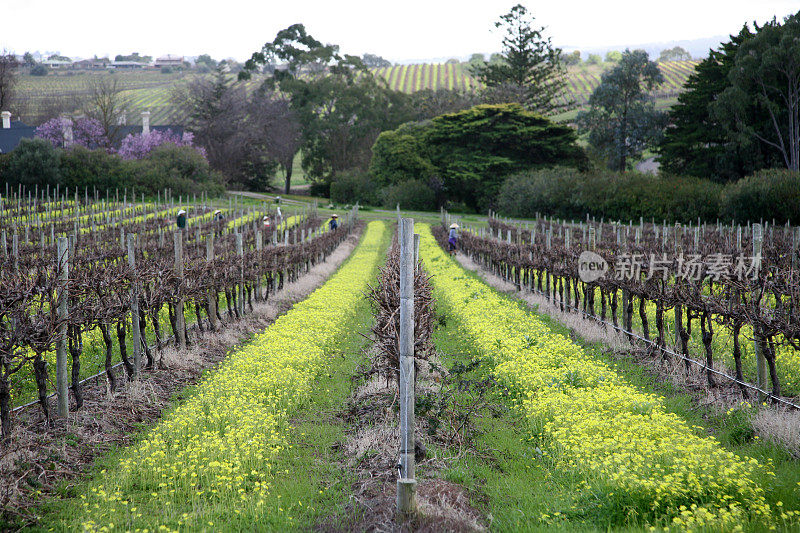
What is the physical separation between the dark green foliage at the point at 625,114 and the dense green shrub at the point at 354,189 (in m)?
26.1

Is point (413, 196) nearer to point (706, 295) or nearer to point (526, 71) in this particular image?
point (526, 71)

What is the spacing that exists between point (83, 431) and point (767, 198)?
39802 mm

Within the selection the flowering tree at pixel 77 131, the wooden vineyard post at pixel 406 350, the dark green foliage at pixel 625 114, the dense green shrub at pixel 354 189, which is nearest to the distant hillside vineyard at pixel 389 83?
the flowering tree at pixel 77 131

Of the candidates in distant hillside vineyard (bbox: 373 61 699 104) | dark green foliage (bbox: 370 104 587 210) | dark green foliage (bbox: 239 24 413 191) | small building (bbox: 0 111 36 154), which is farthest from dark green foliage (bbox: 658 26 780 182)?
distant hillside vineyard (bbox: 373 61 699 104)

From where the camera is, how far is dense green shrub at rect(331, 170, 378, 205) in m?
78.0

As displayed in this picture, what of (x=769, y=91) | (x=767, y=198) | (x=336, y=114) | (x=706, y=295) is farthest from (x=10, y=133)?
(x=706, y=295)

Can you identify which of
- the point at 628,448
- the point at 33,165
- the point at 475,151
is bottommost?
the point at 628,448

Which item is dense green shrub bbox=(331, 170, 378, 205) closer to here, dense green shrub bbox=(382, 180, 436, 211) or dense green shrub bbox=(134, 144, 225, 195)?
dense green shrub bbox=(382, 180, 436, 211)

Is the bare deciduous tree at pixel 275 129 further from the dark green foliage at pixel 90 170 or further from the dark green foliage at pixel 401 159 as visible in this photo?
the dark green foliage at pixel 90 170

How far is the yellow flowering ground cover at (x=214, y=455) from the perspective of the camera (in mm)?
6465

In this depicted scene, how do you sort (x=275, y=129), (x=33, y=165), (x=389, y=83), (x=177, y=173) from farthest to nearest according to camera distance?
(x=389, y=83) < (x=275, y=129) < (x=177, y=173) < (x=33, y=165)

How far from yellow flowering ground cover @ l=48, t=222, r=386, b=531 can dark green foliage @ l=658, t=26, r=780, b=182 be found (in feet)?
160

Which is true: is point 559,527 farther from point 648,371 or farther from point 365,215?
point 365,215

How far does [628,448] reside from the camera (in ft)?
23.9
